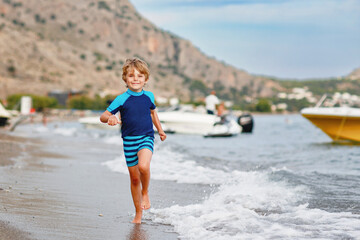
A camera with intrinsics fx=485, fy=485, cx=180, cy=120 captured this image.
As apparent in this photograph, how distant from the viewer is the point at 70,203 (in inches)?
231

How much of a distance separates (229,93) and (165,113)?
167499 millimetres

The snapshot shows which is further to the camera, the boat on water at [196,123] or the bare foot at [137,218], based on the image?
the boat on water at [196,123]

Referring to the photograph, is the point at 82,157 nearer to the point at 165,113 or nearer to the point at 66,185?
the point at 66,185

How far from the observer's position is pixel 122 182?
26.3ft

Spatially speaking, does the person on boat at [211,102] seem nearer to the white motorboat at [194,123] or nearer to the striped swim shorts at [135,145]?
the white motorboat at [194,123]

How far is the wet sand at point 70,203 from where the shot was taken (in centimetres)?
444

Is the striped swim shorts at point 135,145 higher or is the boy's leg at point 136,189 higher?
the striped swim shorts at point 135,145

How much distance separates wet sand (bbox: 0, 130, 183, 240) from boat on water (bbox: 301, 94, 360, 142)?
36.6 feet

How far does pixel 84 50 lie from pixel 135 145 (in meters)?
136

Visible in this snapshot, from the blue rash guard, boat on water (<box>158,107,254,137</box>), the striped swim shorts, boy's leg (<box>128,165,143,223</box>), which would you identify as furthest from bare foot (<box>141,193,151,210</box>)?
boat on water (<box>158,107,254,137</box>)

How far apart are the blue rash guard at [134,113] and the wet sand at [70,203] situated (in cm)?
95

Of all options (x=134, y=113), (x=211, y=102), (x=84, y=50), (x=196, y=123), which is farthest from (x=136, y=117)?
(x=84, y=50)

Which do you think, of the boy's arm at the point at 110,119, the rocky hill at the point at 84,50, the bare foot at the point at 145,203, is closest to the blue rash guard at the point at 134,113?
the boy's arm at the point at 110,119

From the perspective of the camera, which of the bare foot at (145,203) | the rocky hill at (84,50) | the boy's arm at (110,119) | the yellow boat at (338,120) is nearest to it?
the boy's arm at (110,119)
